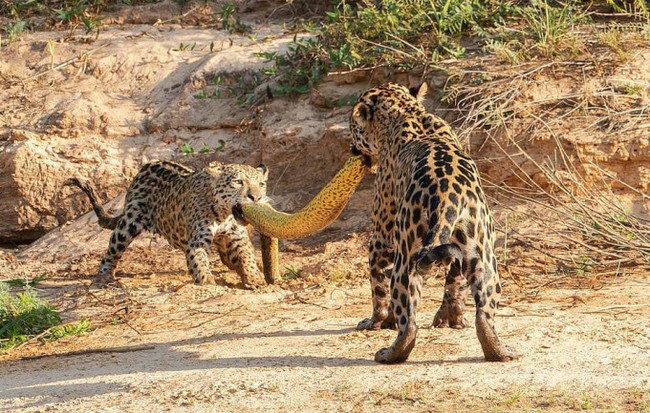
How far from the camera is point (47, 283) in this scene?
1285 cm

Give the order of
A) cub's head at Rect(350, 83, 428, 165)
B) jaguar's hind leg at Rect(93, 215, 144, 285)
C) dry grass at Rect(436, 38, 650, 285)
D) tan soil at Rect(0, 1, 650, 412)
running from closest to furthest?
tan soil at Rect(0, 1, 650, 412)
cub's head at Rect(350, 83, 428, 165)
dry grass at Rect(436, 38, 650, 285)
jaguar's hind leg at Rect(93, 215, 144, 285)

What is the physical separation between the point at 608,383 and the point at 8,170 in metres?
9.65

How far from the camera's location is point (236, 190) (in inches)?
465

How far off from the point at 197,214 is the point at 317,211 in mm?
1689

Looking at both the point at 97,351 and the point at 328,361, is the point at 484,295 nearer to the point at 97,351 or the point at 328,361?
the point at 328,361

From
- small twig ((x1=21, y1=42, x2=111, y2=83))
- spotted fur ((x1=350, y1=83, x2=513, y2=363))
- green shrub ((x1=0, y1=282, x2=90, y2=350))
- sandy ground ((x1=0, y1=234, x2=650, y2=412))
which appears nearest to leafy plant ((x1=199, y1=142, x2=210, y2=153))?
small twig ((x1=21, y1=42, x2=111, y2=83))

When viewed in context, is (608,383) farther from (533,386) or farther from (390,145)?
(390,145)

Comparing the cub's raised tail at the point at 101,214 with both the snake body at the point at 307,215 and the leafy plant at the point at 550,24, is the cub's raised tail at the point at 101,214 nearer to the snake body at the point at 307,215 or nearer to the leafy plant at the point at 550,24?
the snake body at the point at 307,215

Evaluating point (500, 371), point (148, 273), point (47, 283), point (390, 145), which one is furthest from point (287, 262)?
point (500, 371)

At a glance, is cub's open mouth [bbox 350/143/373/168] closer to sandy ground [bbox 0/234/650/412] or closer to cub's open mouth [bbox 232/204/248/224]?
sandy ground [bbox 0/234/650/412]

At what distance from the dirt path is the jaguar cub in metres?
0.83

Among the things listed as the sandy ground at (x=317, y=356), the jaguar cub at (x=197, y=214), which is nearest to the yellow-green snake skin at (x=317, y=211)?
the jaguar cub at (x=197, y=214)

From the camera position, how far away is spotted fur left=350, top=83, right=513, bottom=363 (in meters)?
7.68

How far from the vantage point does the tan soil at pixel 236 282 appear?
7.79m
